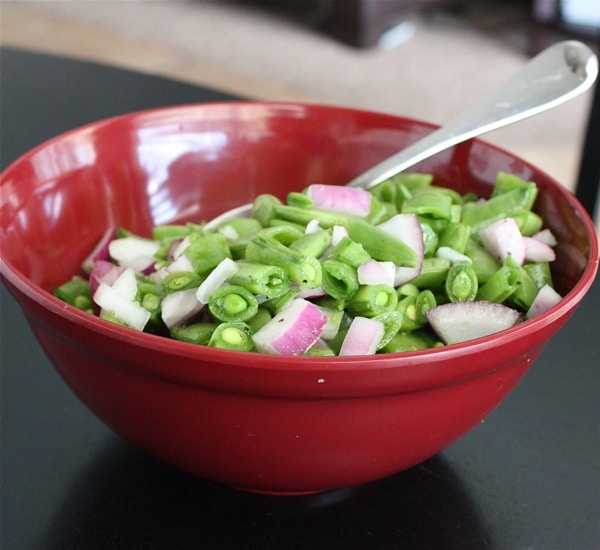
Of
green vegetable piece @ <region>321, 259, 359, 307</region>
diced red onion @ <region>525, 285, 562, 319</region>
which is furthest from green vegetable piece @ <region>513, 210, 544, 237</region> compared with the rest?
green vegetable piece @ <region>321, 259, 359, 307</region>

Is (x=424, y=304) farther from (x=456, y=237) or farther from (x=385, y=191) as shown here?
(x=385, y=191)

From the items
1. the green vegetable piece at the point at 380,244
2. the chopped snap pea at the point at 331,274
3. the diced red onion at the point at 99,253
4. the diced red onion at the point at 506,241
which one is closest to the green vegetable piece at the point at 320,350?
the chopped snap pea at the point at 331,274

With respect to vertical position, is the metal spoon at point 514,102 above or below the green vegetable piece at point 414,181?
above

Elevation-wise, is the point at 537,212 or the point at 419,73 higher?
the point at 537,212

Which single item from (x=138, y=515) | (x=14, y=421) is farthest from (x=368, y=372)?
(x=14, y=421)

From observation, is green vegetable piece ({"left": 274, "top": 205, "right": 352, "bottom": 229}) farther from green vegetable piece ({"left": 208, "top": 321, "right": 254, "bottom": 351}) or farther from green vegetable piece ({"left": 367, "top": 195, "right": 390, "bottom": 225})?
green vegetable piece ({"left": 208, "top": 321, "right": 254, "bottom": 351})

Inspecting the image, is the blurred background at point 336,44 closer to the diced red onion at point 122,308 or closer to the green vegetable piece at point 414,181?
the green vegetable piece at point 414,181

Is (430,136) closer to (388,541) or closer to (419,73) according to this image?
(388,541)

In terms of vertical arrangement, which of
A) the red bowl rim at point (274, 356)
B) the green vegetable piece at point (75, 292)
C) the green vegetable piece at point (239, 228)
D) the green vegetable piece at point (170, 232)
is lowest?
the green vegetable piece at point (75, 292)
